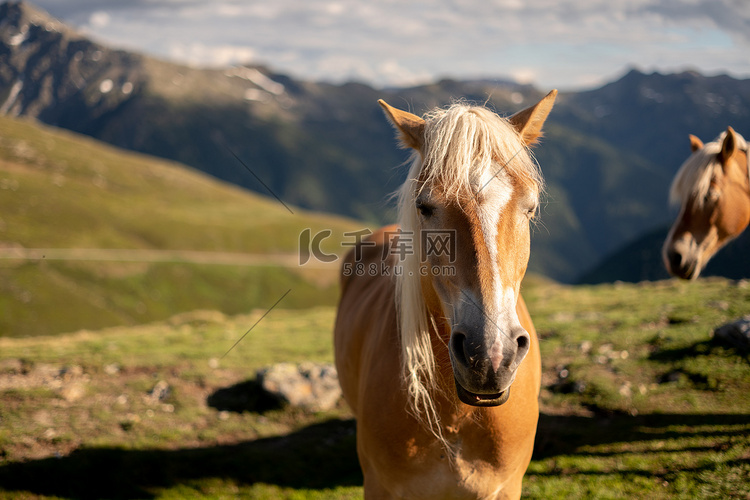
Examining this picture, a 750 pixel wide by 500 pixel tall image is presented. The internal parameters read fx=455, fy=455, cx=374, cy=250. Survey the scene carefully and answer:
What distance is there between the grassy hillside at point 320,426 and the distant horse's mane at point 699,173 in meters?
3.24

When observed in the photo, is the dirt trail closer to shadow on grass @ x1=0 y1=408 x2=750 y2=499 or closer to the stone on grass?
shadow on grass @ x1=0 y1=408 x2=750 y2=499

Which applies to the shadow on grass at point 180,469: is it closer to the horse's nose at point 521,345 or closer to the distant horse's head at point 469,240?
the distant horse's head at point 469,240

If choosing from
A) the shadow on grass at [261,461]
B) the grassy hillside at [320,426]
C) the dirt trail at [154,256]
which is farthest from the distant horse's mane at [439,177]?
the dirt trail at [154,256]

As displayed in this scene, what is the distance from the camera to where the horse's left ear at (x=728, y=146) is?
5.65 metres

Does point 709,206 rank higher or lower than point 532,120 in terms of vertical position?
lower

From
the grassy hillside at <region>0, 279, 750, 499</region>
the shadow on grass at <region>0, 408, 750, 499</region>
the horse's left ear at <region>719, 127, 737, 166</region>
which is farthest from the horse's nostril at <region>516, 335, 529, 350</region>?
the horse's left ear at <region>719, 127, 737, 166</region>

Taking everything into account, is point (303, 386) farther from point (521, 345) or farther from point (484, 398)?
point (521, 345)

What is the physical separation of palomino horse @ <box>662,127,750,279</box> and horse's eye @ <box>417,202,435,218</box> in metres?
4.83

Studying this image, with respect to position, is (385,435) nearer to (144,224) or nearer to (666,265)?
(666,265)

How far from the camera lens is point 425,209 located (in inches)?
116

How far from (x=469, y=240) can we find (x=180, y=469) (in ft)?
22.5

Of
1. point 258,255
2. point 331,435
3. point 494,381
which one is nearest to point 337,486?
point 331,435

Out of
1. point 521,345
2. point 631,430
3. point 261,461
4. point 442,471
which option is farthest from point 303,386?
point 521,345

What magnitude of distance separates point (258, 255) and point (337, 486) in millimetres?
102050
